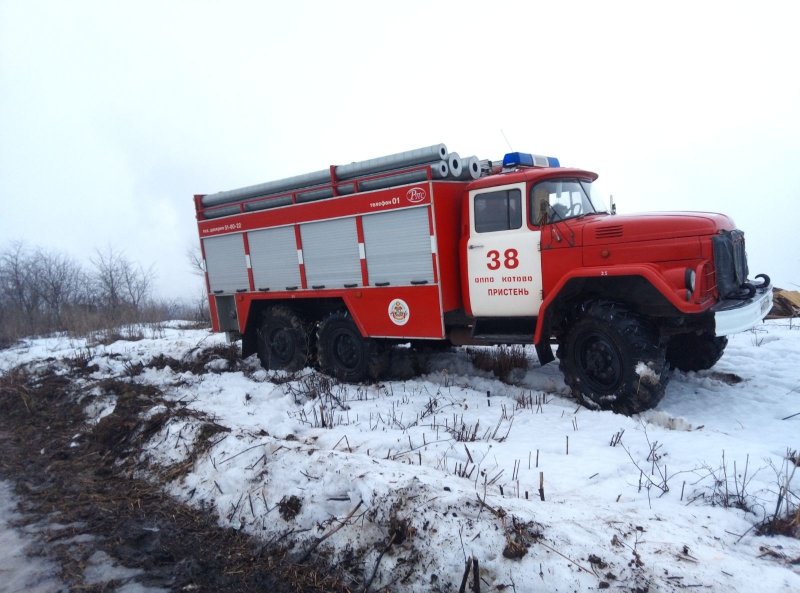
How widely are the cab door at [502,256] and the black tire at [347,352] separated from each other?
1.68 m

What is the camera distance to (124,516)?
4332mm

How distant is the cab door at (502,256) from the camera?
664 centimetres

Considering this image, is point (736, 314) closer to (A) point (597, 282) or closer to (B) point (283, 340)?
(A) point (597, 282)

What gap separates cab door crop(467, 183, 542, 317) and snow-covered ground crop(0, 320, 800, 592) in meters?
1.15

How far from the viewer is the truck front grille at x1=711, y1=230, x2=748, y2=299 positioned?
5559 millimetres

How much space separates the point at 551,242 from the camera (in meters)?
6.41

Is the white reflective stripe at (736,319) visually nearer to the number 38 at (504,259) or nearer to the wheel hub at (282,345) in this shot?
the number 38 at (504,259)

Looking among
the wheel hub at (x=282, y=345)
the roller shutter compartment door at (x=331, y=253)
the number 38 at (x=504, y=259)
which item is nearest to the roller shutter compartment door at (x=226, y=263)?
the wheel hub at (x=282, y=345)

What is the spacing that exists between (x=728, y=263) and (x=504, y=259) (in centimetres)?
239

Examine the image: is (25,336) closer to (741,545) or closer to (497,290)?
(497,290)

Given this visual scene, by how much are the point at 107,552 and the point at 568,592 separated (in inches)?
120

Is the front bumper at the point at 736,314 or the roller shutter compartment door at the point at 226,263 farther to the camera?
the roller shutter compartment door at the point at 226,263

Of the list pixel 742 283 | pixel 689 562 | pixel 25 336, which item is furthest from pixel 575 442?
pixel 25 336

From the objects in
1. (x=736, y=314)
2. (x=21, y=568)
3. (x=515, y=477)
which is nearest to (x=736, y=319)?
(x=736, y=314)
